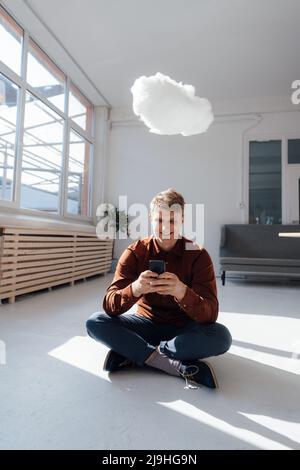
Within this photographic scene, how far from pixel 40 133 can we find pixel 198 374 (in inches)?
157

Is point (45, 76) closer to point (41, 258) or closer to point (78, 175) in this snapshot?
Result: point (78, 175)

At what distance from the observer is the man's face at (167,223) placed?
1372 millimetres

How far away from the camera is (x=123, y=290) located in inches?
53.4

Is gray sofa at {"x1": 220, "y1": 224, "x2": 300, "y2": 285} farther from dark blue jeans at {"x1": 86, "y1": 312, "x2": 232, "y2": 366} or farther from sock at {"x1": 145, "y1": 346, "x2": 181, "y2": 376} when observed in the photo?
sock at {"x1": 145, "y1": 346, "x2": 181, "y2": 376}

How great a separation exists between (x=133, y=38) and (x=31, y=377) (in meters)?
4.14

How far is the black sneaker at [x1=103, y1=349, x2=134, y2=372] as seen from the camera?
1.41 meters

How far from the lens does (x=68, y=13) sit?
3621 millimetres

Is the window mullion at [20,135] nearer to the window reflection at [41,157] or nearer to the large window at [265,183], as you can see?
the window reflection at [41,157]

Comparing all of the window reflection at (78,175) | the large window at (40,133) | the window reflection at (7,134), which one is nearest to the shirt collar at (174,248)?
the large window at (40,133)

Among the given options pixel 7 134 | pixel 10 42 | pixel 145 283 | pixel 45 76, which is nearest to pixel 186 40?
pixel 45 76

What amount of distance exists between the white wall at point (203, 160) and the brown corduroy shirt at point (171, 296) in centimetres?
426

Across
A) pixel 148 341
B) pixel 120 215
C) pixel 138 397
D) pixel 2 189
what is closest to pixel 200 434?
pixel 138 397

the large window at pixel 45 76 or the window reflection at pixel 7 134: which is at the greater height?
the large window at pixel 45 76

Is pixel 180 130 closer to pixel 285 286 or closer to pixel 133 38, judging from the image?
pixel 133 38
